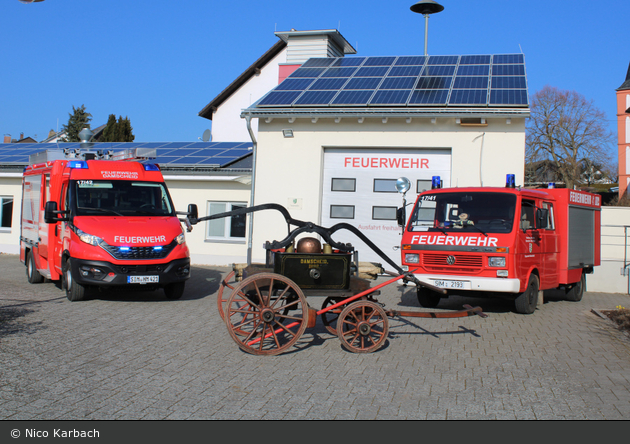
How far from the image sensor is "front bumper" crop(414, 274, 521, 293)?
9.98m

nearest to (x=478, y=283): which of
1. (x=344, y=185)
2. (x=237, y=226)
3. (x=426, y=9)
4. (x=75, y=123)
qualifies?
(x=344, y=185)

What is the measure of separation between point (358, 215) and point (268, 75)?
18555 millimetres

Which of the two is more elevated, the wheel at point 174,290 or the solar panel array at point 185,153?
the solar panel array at point 185,153

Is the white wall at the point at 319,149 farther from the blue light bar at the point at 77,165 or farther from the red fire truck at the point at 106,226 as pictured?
the blue light bar at the point at 77,165

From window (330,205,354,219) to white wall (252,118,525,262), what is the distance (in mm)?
499

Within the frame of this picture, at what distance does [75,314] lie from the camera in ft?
31.1

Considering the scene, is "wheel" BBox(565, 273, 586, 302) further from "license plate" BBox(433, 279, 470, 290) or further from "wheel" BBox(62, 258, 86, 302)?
"wheel" BBox(62, 258, 86, 302)

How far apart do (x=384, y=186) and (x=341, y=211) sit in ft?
4.61

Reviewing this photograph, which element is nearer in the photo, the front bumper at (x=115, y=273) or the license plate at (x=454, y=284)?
the license plate at (x=454, y=284)

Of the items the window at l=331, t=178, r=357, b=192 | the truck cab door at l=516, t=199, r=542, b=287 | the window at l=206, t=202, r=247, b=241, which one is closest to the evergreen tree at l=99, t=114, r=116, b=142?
the window at l=206, t=202, r=247, b=241

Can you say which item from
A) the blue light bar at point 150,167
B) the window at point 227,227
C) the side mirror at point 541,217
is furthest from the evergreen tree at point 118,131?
the side mirror at point 541,217

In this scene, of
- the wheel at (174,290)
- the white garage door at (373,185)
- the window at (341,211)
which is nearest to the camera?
the wheel at (174,290)

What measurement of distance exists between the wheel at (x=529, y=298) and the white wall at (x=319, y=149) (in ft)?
15.6

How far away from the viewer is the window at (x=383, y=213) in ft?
53.4
